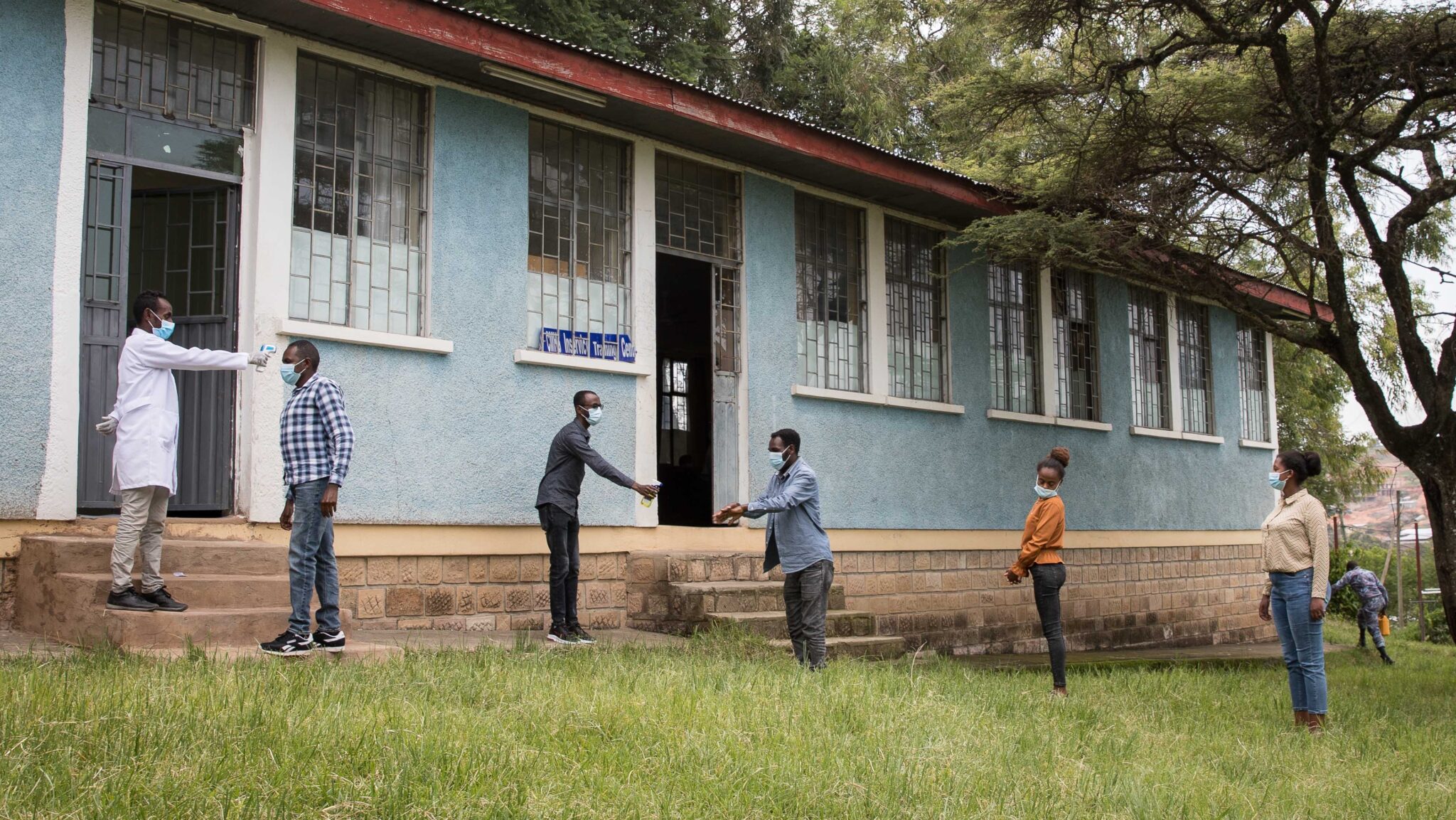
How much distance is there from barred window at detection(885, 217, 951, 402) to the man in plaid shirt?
7.27m

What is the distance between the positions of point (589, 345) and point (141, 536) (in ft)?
13.9

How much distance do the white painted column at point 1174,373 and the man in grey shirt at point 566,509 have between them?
1050cm

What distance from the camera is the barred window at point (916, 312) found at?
45.6ft

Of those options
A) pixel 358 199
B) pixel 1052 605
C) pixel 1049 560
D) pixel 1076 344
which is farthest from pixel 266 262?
pixel 1076 344

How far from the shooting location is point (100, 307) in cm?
852

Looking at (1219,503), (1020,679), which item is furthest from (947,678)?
(1219,503)

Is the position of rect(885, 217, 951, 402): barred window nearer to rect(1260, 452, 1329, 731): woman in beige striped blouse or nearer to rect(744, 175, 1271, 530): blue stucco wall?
rect(744, 175, 1271, 530): blue stucco wall

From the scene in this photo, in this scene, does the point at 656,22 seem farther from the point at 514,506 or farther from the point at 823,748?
the point at 823,748

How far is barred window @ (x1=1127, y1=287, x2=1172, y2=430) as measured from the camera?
57.3 feet

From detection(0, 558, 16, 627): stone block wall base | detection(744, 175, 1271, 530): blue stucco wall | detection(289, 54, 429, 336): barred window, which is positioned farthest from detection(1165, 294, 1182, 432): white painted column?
detection(0, 558, 16, 627): stone block wall base

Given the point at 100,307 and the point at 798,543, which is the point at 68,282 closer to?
the point at 100,307

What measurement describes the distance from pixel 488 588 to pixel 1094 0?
735cm

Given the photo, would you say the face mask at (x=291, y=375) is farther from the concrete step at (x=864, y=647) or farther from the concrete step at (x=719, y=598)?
the concrete step at (x=864, y=647)

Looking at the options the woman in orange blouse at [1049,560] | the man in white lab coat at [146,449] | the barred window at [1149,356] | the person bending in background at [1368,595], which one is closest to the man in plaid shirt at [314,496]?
the man in white lab coat at [146,449]
